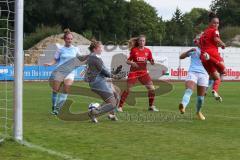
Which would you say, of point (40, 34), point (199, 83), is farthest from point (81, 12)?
point (199, 83)

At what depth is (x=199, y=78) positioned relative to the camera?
533 inches

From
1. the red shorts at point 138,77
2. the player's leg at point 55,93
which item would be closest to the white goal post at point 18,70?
the player's leg at point 55,93

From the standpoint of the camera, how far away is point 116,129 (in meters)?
11.2

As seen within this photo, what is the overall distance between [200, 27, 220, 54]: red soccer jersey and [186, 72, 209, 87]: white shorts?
0.56 metres

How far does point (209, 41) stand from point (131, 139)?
14.6 feet

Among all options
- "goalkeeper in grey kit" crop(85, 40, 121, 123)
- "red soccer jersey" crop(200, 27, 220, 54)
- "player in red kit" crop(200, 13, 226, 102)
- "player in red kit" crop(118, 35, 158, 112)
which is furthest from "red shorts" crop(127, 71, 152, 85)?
"goalkeeper in grey kit" crop(85, 40, 121, 123)

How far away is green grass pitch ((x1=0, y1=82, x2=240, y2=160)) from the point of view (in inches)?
321

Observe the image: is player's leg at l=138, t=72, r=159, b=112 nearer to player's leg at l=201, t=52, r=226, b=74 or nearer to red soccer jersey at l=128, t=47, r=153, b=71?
red soccer jersey at l=128, t=47, r=153, b=71

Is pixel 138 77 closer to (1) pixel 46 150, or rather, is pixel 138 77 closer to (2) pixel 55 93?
(2) pixel 55 93

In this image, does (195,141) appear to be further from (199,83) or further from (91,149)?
(199,83)

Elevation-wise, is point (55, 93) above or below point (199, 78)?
below

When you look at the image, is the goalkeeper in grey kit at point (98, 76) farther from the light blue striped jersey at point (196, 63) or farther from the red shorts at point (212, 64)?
the red shorts at point (212, 64)

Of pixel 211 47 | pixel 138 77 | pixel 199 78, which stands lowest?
pixel 138 77

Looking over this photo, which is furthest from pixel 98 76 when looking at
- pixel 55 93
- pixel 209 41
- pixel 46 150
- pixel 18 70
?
pixel 46 150
